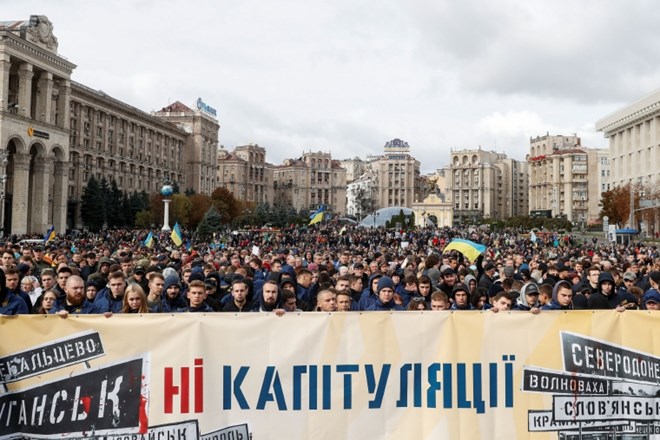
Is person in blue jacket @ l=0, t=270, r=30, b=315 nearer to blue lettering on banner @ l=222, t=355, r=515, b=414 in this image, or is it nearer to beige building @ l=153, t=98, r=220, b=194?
blue lettering on banner @ l=222, t=355, r=515, b=414

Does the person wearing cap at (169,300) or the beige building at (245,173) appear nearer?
the person wearing cap at (169,300)

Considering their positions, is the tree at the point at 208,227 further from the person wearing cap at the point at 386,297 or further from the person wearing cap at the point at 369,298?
the person wearing cap at the point at 386,297

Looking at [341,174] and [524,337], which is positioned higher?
[341,174]

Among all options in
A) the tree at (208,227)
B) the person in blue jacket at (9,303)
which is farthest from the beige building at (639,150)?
the person in blue jacket at (9,303)

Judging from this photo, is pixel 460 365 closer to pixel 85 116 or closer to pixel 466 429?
pixel 466 429

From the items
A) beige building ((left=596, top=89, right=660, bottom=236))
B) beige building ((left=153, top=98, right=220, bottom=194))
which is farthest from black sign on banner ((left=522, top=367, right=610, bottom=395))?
beige building ((left=153, top=98, right=220, bottom=194))

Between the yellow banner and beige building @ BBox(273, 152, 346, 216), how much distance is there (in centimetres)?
15900

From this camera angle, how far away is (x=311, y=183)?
167000 mm

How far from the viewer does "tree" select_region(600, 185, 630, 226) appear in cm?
6394

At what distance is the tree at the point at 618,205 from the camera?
63938 millimetres

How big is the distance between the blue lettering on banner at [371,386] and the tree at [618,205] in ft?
212

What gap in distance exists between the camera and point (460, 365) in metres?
5.33

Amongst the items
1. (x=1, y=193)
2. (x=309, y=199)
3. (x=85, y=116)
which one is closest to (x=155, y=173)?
(x=85, y=116)

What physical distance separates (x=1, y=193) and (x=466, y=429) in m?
40.9
